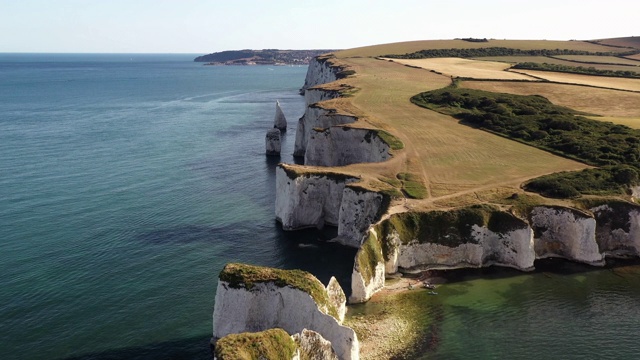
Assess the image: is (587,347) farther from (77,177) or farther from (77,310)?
(77,177)

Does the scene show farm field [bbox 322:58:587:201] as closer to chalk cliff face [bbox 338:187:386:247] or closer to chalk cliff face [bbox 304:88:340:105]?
chalk cliff face [bbox 338:187:386:247]

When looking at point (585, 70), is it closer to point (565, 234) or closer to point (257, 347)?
point (565, 234)

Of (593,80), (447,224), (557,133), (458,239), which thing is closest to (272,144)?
(557,133)

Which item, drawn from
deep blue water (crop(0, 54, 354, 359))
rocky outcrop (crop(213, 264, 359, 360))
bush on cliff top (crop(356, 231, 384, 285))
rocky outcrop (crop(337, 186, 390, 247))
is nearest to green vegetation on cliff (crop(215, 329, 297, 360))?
rocky outcrop (crop(213, 264, 359, 360))

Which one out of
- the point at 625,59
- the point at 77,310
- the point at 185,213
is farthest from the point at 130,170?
the point at 625,59

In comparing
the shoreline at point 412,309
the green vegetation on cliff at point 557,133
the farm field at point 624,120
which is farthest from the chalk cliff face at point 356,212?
the farm field at point 624,120

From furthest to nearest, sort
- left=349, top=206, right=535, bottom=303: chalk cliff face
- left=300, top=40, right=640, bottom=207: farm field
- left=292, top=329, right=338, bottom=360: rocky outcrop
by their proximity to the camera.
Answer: left=300, top=40, right=640, bottom=207: farm field
left=349, top=206, right=535, bottom=303: chalk cliff face
left=292, top=329, right=338, bottom=360: rocky outcrop

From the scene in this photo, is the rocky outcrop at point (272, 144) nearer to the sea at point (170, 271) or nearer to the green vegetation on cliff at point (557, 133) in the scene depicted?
the sea at point (170, 271)
